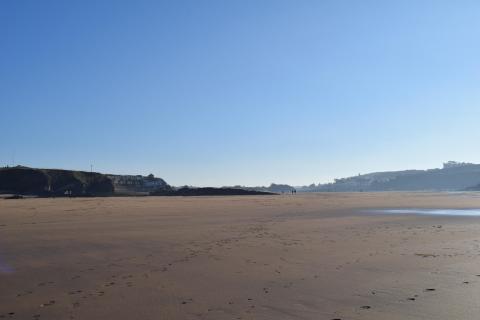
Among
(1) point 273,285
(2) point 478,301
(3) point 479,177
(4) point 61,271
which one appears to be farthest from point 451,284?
(3) point 479,177

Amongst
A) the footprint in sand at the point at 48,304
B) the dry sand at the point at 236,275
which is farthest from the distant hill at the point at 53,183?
the footprint in sand at the point at 48,304

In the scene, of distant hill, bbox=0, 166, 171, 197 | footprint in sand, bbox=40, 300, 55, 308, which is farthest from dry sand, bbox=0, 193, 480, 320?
distant hill, bbox=0, 166, 171, 197

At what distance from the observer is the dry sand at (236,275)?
6.85 meters

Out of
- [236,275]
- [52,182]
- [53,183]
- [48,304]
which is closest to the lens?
[48,304]

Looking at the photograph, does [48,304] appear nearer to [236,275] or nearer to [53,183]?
[236,275]

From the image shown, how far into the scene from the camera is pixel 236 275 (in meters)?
9.31

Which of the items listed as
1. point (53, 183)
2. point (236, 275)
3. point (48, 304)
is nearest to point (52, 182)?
point (53, 183)

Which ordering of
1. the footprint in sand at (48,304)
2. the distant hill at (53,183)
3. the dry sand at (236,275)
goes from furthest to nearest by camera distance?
the distant hill at (53,183)
the footprint in sand at (48,304)
the dry sand at (236,275)

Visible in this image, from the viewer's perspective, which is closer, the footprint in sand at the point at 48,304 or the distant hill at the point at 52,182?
the footprint in sand at the point at 48,304

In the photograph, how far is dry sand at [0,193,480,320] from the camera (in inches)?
270

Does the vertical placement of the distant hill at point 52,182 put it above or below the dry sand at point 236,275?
above

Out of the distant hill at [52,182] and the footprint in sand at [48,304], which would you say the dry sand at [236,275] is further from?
the distant hill at [52,182]

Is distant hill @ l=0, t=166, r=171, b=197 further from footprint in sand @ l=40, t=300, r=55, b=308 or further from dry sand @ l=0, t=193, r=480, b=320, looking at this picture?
footprint in sand @ l=40, t=300, r=55, b=308

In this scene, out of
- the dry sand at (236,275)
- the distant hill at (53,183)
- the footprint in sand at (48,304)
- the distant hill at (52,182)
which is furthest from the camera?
the distant hill at (52,182)
